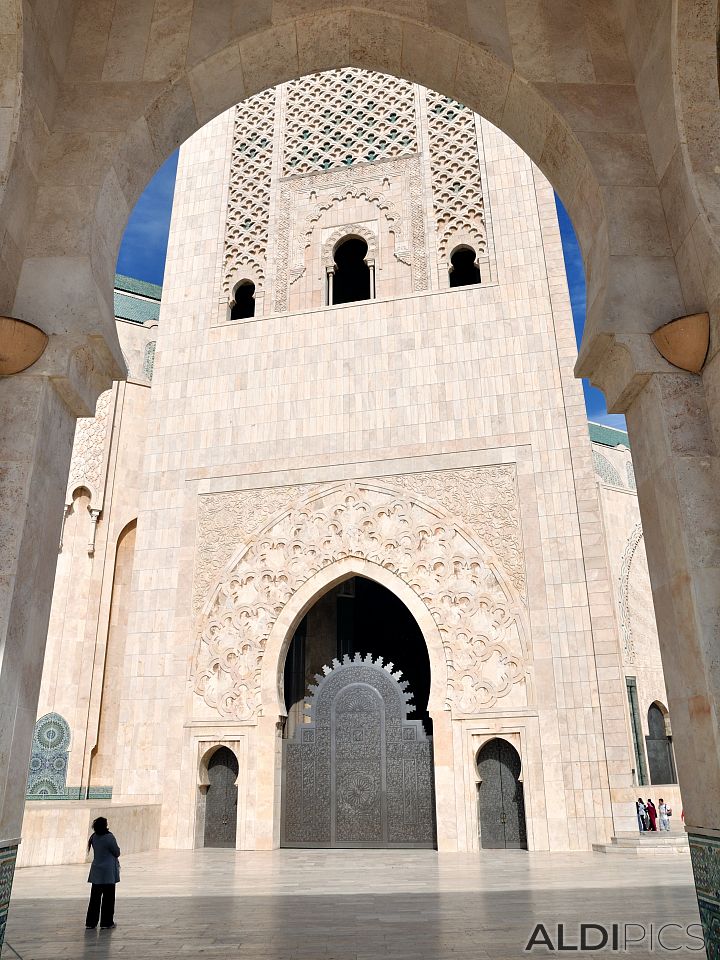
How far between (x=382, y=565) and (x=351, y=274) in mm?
4560

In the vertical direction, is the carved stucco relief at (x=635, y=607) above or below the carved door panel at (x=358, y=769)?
above

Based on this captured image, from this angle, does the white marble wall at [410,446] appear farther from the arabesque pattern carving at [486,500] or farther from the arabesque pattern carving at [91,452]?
the arabesque pattern carving at [91,452]

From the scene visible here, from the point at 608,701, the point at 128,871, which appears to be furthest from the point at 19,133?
the point at 608,701

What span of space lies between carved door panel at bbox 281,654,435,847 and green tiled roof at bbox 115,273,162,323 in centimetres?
671

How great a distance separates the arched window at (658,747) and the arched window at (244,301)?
318 inches

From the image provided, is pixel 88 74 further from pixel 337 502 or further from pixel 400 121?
pixel 400 121

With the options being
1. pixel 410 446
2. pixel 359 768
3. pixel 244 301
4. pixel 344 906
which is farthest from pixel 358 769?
pixel 244 301

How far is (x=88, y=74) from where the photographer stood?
3.21m

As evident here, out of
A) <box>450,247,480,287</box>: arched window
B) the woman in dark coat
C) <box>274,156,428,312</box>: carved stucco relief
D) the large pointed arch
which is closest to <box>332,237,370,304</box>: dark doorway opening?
<box>274,156,428,312</box>: carved stucco relief

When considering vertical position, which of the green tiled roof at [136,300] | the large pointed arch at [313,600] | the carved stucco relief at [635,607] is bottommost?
the large pointed arch at [313,600]

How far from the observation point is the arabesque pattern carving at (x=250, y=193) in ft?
34.6

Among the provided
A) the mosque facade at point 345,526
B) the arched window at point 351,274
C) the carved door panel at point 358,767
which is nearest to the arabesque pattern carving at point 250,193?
the mosque facade at point 345,526

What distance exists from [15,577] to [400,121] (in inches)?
390

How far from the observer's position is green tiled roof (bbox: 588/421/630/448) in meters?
14.7
